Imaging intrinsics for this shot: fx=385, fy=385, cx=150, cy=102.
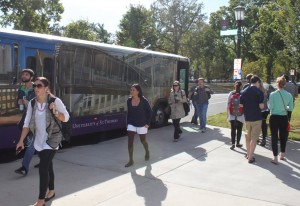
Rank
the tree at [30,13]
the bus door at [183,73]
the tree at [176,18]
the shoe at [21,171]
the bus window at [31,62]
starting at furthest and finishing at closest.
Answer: the tree at [176,18]
the tree at [30,13]
the bus door at [183,73]
the bus window at [31,62]
the shoe at [21,171]

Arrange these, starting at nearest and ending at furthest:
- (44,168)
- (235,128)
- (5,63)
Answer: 1. (44,168)
2. (5,63)
3. (235,128)

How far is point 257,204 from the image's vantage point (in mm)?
5375

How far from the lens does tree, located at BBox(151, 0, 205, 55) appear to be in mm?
54812

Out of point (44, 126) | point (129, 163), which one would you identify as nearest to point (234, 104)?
point (129, 163)

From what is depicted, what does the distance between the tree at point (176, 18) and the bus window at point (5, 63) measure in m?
48.7

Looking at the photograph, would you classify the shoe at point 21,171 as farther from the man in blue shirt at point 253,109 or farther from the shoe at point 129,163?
the man in blue shirt at point 253,109

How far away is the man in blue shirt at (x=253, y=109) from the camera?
7750 millimetres

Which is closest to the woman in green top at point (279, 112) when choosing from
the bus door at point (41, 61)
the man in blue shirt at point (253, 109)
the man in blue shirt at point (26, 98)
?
the man in blue shirt at point (253, 109)

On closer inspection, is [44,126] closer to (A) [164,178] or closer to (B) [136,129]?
(A) [164,178]

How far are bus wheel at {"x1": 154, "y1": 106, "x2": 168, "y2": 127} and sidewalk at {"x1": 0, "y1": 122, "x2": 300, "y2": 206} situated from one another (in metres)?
3.87

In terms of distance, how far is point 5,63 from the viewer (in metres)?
7.66

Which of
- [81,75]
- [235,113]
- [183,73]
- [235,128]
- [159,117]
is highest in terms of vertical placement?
[183,73]

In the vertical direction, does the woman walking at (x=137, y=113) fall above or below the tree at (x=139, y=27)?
below

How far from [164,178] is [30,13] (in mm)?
27179
